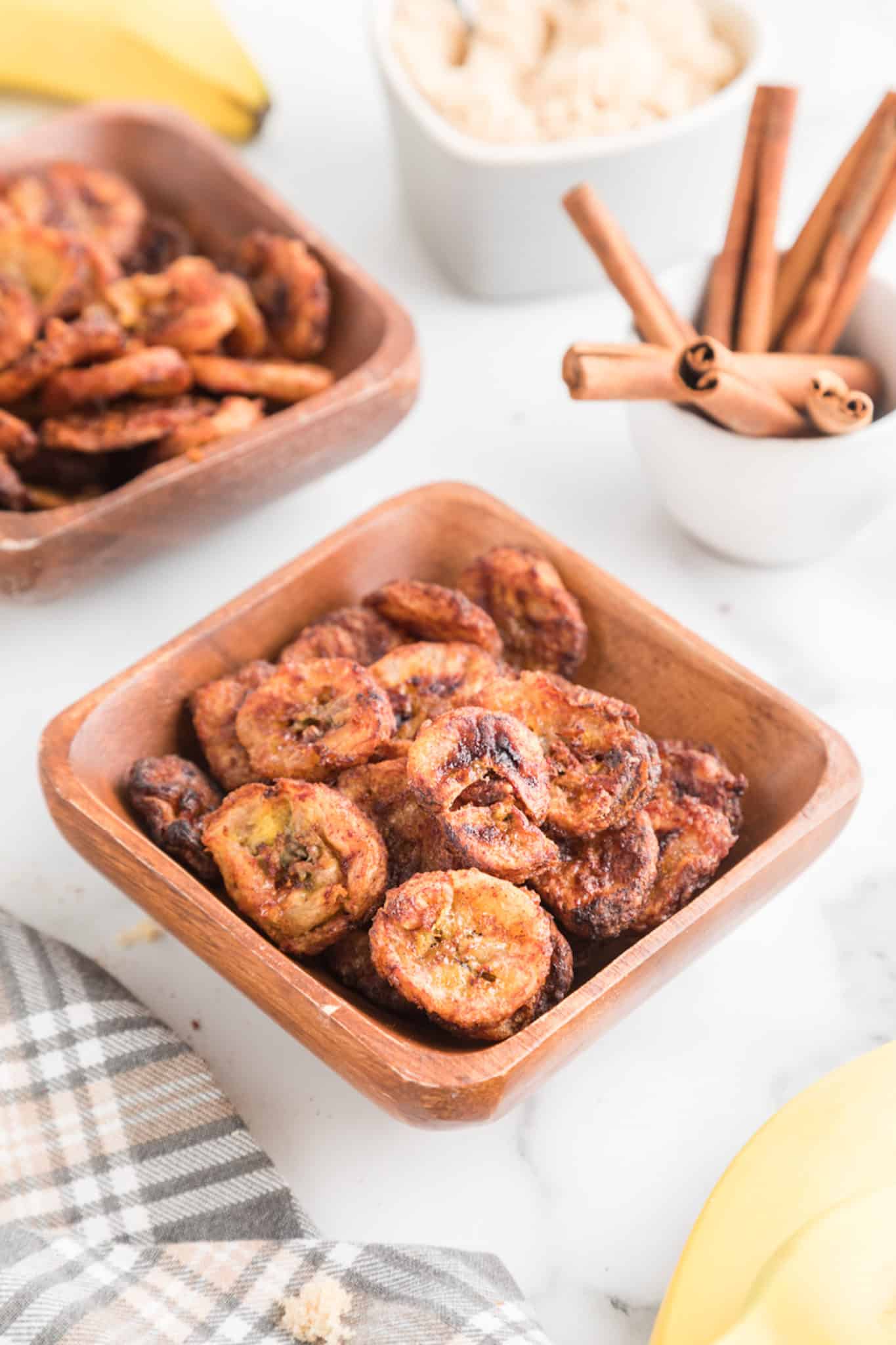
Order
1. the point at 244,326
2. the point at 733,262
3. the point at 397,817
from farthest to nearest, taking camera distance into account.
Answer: the point at 244,326, the point at 733,262, the point at 397,817

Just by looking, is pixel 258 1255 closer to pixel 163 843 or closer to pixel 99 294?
pixel 163 843

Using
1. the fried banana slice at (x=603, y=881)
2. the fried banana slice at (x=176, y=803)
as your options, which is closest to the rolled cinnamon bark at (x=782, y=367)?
the fried banana slice at (x=603, y=881)

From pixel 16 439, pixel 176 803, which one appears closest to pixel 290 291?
pixel 16 439

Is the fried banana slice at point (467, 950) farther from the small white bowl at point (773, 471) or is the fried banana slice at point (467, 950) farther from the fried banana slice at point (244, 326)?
the fried banana slice at point (244, 326)

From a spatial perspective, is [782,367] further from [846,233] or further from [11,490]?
[11,490]

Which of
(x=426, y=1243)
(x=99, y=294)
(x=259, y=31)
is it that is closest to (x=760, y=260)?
(x=99, y=294)
